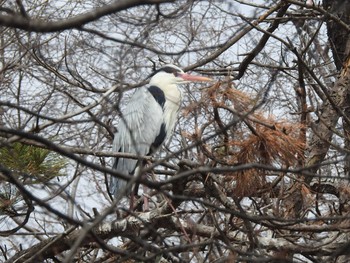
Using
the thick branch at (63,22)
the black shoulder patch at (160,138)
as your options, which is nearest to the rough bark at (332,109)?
the black shoulder patch at (160,138)

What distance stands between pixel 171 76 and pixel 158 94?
181 millimetres

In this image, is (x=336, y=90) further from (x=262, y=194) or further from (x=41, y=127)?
(x=41, y=127)

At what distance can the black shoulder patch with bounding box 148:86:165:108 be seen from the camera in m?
5.11

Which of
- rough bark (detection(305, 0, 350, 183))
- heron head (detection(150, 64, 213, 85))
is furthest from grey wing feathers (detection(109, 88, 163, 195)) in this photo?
rough bark (detection(305, 0, 350, 183))

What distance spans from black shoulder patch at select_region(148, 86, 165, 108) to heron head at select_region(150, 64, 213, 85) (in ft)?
0.15

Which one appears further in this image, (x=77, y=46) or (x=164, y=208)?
(x=77, y=46)

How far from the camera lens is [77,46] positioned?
4.62m

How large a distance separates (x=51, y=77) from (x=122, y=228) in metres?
1.80

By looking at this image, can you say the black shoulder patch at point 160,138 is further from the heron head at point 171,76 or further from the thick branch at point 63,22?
the thick branch at point 63,22

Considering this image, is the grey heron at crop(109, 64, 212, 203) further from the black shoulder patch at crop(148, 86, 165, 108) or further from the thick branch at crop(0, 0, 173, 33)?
the thick branch at crop(0, 0, 173, 33)

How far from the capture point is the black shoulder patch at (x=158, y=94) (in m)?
5.11

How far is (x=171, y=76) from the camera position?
5.04 meters

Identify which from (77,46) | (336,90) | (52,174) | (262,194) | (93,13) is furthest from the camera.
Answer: (77,46)

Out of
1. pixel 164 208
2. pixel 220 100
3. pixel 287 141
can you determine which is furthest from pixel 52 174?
pixel 287 141
